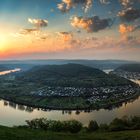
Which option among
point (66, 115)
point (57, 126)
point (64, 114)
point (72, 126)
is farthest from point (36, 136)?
point (64, 114)

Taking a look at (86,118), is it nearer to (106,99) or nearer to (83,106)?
(83,106)

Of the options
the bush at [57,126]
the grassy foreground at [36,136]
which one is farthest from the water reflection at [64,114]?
the grassy foreground at [36,136]

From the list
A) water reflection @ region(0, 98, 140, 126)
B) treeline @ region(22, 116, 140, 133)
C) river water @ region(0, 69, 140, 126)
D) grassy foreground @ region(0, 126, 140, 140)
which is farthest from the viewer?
water reflection @ region(0, 98, 140, 126)

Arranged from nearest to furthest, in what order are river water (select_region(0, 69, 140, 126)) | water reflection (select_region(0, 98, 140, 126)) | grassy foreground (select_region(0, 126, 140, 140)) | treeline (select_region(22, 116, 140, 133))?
grassy foreground (select_region(0, 126, 140, 140))
treeline (select_region(22, 116, 140, 133))
river water (select_region(0, 69, 140, 126))
water reflection (select_region(0, 98, 140, 126))

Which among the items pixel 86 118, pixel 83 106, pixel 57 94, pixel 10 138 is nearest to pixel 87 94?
pixel 57 94

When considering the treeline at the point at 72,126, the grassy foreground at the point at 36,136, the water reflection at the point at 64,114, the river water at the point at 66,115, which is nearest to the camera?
the grassy foreground at the point at 36,136

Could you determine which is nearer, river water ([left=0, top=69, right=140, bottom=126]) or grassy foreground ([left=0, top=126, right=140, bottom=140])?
grassy foreground ([left=0, top=126, right=140, bottom=140])

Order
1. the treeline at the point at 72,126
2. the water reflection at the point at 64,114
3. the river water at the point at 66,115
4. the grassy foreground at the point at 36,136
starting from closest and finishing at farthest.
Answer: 1. the grassy foreground at the point at 36,136
2. the treeline at the point at 72,126
3. the river water at the point at 66,115
4. the water reflection at the point at 64,114

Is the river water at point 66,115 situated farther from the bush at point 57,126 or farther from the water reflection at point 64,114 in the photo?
the bush at point 57,126

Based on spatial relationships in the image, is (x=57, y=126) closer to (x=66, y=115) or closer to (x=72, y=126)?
(x=72, y=126)

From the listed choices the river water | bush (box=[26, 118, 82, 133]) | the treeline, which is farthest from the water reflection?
bush (box=[26, 118, 82, 133])

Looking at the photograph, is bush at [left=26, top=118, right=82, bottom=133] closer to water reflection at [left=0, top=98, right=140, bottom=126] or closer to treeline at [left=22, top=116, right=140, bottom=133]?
treeline at [left=22, top=116, right=140, bottom=133]
